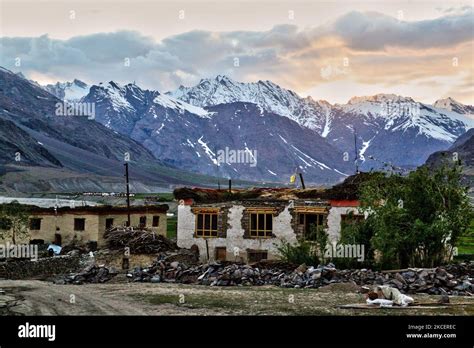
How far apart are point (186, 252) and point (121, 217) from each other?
42.1ft

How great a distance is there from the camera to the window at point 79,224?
5106 centimetres

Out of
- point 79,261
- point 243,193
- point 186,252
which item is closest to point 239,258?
point 186,252

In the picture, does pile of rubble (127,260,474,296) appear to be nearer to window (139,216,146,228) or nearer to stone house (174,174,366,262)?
stone house (174,174,366,262)

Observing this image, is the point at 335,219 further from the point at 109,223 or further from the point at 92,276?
the point at 109,223

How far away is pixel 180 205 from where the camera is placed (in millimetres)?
44906

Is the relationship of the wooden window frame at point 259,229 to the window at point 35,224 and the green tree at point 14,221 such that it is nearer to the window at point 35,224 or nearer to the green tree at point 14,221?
the green tree at point 14,221

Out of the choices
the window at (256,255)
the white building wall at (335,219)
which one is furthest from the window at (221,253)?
the white building wall at (335,219)

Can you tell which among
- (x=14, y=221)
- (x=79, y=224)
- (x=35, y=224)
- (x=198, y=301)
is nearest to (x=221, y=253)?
(x=79, y=224)

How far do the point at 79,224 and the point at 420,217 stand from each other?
90.8 ft

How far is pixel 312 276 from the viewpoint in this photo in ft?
95.3

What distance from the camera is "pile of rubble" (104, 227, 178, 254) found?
43.1 metres

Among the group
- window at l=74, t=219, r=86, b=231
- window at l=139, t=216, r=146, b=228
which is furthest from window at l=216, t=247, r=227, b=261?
window at l=139, t=216, r=146, b=228

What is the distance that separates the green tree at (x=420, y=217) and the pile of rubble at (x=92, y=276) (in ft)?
45.4
